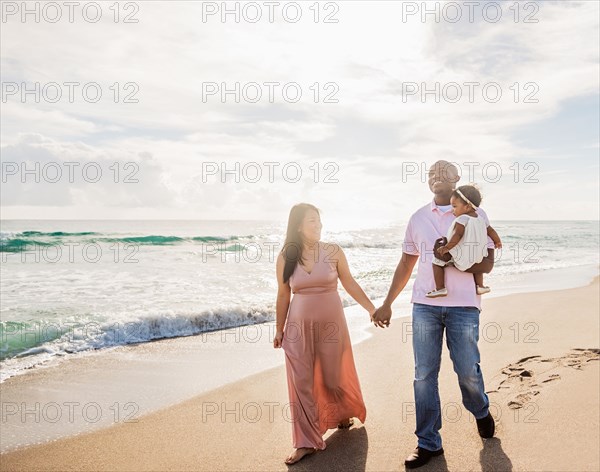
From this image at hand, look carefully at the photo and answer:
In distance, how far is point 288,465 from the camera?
3799 millimetres

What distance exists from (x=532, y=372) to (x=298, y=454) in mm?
3170

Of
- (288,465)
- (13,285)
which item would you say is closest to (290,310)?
(288,465)

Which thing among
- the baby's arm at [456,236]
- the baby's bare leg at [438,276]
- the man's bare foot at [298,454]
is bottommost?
the man's bare foot at [298,454]

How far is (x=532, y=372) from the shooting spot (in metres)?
5.62

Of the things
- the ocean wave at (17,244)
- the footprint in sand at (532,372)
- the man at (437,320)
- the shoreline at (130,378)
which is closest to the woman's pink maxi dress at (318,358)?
the man at (437,320)

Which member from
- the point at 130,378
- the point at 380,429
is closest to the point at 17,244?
the point at 130,378

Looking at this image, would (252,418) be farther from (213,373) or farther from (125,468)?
(213,373)

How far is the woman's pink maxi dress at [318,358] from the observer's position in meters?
3.98

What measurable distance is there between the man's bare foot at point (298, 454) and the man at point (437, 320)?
75cm

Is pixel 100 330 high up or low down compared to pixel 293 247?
down

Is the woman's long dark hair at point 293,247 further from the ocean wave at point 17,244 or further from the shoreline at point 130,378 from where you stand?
the ocean wave at point 17,244

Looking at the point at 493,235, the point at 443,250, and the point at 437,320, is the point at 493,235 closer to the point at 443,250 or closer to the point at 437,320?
the point at 443,250

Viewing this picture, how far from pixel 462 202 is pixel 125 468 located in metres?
3.26

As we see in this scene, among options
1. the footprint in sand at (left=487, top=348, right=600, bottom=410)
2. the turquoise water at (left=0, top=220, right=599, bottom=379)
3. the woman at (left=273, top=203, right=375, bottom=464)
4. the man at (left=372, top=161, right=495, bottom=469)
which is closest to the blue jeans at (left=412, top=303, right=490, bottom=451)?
the man at (left=372, top=161, right=495, bottom=469)
